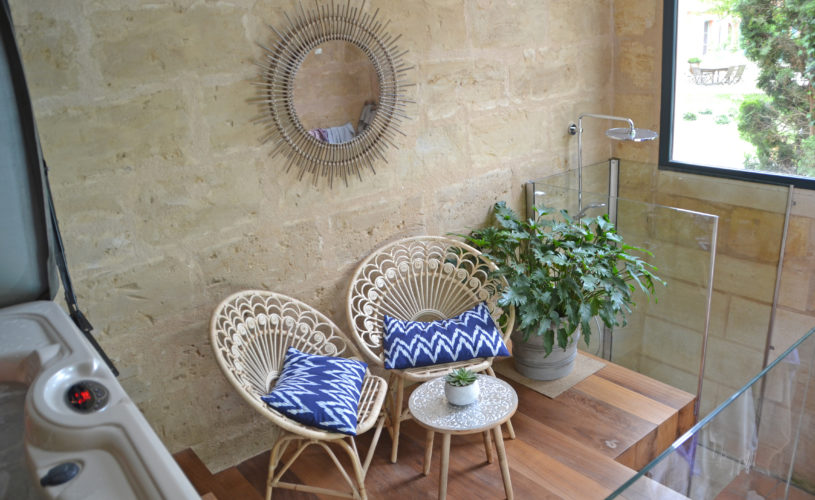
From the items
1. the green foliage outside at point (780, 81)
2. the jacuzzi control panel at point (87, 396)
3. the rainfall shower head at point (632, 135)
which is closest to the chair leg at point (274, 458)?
the jacuzzi control panel at point (87, 396)

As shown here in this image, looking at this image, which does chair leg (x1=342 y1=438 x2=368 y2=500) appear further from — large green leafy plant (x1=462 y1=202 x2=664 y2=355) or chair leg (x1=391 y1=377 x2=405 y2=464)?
large green leafy plant (x1=462 y1=202 x2=664 y2=355)

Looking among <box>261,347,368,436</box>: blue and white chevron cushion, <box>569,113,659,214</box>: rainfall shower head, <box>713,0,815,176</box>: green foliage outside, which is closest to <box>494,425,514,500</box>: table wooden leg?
<box>261,347,368,436</box>: blue and white chevron cushion

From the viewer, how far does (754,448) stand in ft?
5.02

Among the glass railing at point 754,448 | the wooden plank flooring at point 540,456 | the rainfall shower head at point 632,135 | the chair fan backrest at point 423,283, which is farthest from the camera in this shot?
the rainfall shower head at point 632,135

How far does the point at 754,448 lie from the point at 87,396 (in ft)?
4.93

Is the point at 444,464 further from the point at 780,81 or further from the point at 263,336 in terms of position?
the point at 780,81

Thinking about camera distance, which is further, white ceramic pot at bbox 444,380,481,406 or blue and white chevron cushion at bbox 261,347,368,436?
white ceramic pot at bbox 444,380,481,406

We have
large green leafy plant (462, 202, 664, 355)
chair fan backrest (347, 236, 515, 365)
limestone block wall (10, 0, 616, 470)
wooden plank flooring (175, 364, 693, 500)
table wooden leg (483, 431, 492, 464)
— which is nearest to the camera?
limestone block wall (10, 0, 616, 470)

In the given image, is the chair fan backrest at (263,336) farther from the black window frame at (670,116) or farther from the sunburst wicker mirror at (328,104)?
the black window frame at (670,116)

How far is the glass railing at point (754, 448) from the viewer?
1255 millimetres

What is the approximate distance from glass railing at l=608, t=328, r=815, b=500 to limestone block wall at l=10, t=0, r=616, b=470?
5.89 ft

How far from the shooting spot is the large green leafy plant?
2.77 m

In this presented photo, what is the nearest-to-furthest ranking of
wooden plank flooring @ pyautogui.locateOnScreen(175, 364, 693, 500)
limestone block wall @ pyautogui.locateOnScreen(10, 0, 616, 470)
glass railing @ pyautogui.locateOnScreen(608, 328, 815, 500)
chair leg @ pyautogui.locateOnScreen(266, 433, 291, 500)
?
1. glass railing @ pyautogui.locateOnScreen(608, 328, 815, 500)
2. limestone block wall @ pyautogui.locateOnScreen(10, 0, 616, 470)
3. chair leg @ pyautogui.locateOnScreen(266, 433, 291, 500)
4. wooden plank flooring @ pyautogui.locateOnScreen(175, 364, 693, 500)

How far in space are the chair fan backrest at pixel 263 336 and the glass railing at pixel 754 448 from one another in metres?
1.41
